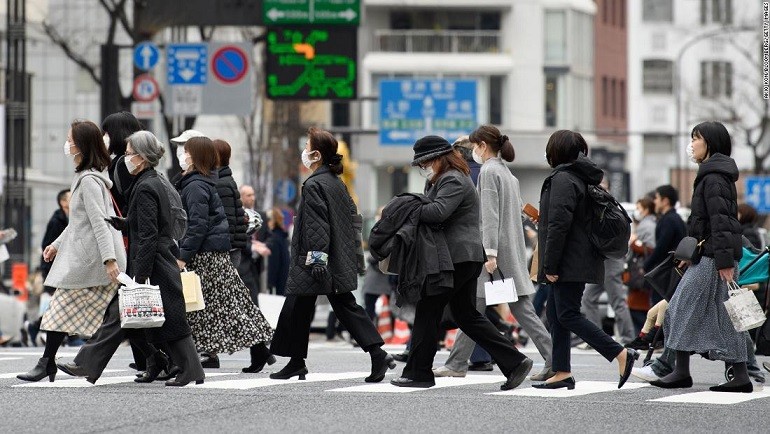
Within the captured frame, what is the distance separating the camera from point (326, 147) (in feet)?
40.5

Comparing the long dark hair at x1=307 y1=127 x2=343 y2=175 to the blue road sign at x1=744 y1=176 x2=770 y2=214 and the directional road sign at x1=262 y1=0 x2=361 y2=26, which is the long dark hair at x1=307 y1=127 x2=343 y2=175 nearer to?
the directional road sign at x1=262 y1=0 x2=361 y2=26

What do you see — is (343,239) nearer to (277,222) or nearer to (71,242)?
(71,242)

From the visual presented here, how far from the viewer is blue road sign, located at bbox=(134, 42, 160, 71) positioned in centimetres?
2680

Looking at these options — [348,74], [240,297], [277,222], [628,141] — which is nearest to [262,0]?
[348,74]

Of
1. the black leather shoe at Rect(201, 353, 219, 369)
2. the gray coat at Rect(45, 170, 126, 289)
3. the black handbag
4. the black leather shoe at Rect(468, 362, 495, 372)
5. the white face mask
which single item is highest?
the white face mask

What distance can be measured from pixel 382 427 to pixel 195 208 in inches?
159

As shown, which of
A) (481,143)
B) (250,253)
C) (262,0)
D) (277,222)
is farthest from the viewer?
(262,0)

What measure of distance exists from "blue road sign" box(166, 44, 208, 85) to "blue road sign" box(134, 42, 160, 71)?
3.55 ft

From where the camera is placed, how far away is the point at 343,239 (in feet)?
40.2

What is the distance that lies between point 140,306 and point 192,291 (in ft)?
4.23

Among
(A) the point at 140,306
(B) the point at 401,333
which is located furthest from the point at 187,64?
(A) the point at 140,306

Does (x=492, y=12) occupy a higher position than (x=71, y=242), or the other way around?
(x=492, y=12)

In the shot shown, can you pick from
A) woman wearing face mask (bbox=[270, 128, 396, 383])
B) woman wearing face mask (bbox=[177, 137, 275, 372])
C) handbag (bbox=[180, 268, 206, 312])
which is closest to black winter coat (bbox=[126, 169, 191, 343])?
handbag (bbox=[180, 268, 206, 312])

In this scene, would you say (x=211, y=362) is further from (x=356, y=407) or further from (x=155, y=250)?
(x=356, y=407)
